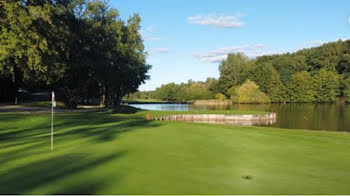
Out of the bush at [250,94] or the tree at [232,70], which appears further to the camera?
the tree at [232,70]

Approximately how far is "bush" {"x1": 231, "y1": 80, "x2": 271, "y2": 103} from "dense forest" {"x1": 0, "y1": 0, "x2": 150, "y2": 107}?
44.1 meters

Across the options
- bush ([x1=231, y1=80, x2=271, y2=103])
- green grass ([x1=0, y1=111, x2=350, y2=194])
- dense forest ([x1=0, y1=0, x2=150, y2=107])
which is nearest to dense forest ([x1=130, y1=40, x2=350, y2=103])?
bush ([x1=231, y1=80, x2=271, y2=103])

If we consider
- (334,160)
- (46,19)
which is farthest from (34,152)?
(46,19)

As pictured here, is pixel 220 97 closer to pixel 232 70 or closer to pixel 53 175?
pixel 232 70

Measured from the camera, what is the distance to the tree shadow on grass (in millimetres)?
5977

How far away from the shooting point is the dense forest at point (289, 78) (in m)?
114

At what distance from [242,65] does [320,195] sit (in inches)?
4757

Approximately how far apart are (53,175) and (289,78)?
125242 mm

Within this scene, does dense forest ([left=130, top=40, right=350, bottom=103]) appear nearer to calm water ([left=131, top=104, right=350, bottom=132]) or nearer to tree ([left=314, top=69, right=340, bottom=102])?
tree ([left=314, top=69, right=340, bottom=102])

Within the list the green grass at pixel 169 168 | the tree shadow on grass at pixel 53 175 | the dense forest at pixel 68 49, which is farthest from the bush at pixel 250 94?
the tree shadow on grass at pixel 53 175

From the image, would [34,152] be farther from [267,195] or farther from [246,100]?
[246,100]

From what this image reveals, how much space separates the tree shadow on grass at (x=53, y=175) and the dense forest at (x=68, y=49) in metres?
15.3

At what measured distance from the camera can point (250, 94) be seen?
10812cm

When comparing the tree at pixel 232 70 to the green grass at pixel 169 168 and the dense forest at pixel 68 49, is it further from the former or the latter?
the green grass at pixel 169 168
